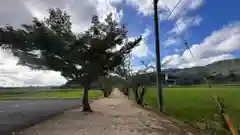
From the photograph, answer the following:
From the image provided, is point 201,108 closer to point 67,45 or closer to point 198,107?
point 198,107

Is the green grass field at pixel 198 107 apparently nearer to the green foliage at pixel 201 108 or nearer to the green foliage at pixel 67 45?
the green foliage at pixel 201 108

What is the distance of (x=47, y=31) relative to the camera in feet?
44.0

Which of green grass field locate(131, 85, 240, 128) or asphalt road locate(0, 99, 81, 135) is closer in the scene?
asphalt road locate(0, 99, 81, 135)

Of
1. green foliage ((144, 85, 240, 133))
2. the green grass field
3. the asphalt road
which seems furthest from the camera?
the green grass field

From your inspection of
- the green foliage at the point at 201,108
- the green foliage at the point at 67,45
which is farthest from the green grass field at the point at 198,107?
the green foliage at the point at 67,45

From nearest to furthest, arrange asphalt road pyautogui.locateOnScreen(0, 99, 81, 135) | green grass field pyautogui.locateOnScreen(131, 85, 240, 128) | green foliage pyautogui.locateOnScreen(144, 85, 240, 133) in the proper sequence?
asphalt road pyautogui.locateOnScreen(0, 99, 81, 135)
green foliage pyautogui.locateOnScreen(144, 85, 240, 133)
green grass field pyautogui.locateOnScreen(131, 85, 240, 128)

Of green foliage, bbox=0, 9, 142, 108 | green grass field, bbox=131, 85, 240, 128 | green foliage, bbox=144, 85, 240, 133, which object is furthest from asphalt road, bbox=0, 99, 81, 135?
green grass field, bbox=131, 85, 240, 128

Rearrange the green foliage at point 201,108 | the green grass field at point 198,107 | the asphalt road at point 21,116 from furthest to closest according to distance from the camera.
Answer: the green grass field at point 198,107 → the green foliage at point 201,108 → the asphalt road at point 21,116

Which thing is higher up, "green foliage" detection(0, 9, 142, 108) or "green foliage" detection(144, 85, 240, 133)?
"green foliage" detection(0, 9, 142, 108)

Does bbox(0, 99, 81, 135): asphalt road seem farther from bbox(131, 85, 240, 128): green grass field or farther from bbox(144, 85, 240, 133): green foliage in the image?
bbox(131, 85, 240, 128): green grass field

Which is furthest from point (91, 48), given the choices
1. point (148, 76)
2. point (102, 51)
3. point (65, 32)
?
point (148, 76)

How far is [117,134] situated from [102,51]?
8.38 metres

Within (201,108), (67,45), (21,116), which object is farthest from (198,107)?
(21,116)

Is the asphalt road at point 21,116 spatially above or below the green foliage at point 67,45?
below
